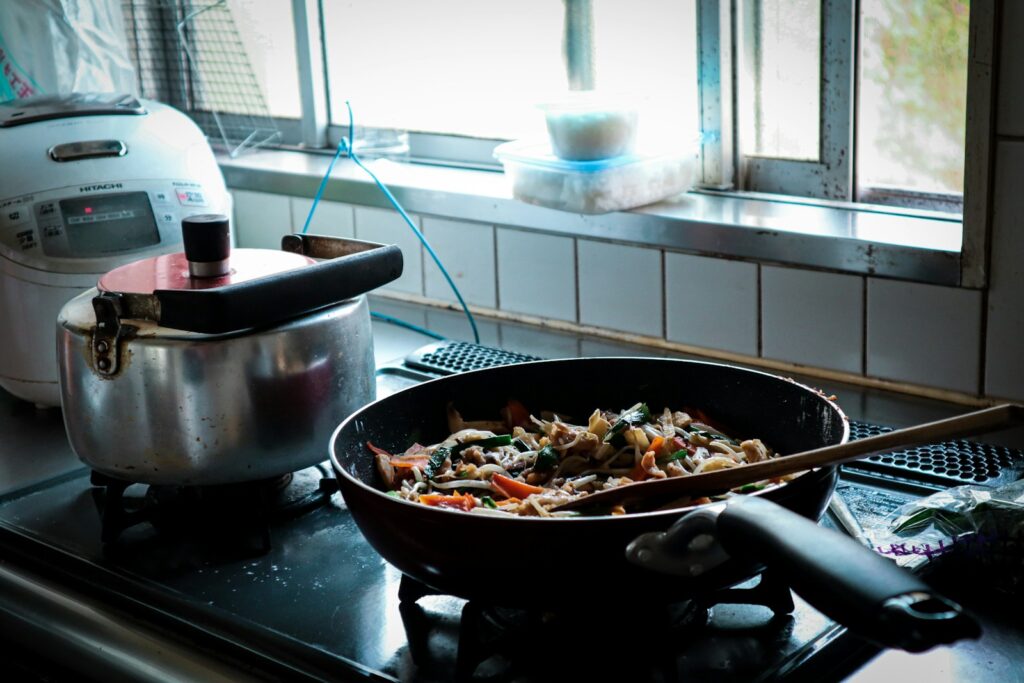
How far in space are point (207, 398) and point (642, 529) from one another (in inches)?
16.8

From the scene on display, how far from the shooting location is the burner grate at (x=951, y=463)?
3.50 ft

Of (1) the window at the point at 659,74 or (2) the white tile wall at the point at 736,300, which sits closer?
(2) the white tile wall at the point at 736,300

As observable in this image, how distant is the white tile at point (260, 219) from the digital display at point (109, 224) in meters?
0.50

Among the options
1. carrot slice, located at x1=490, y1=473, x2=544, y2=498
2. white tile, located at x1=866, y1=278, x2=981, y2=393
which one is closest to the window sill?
white tile, located at x1=866, y1=278, x2=981, y2=393

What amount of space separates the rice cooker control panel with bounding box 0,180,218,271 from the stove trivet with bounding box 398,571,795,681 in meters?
0.67

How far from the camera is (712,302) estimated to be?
4.63 ft

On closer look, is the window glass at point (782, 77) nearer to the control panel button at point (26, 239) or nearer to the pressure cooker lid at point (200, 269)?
the pressure cooker lid at point (200, 269)

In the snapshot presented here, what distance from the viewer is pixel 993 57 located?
113cm

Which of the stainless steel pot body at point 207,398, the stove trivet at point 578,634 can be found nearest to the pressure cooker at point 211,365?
the stainless steel pot body at point 207,398

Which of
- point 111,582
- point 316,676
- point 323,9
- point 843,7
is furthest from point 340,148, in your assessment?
point 316,676

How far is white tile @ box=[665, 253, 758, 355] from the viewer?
1.38 m

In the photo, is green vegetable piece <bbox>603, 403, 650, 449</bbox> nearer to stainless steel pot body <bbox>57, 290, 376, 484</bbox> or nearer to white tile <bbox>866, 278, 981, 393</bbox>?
stainless steel pot body <bbox>57, 290, 376, 484</bbox>

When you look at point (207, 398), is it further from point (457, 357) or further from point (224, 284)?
point (457, 357)

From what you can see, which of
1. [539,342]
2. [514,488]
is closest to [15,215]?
[539,342]
